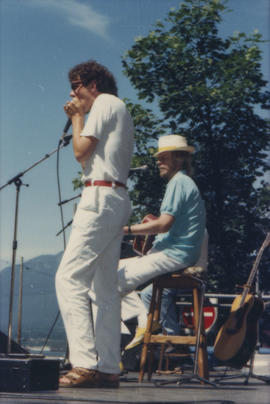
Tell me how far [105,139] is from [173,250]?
0.96 m

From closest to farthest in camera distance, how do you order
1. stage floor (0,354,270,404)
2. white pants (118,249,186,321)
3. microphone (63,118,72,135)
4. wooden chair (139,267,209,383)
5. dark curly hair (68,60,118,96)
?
stage floor (0,354,270,404), dark curly hair (68,60,118,96), white pants (118,249,186,321), wooden chair (139,267,209,383), microphone (63,118,72,135)

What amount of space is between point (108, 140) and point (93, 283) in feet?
2.69

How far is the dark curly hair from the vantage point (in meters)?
3.94

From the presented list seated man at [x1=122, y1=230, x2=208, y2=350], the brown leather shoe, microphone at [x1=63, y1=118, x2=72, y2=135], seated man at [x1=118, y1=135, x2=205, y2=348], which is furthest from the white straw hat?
the brown leather shoe

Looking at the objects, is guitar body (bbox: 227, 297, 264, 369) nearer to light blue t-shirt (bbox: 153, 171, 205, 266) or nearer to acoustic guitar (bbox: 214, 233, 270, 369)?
acoustic guitar (bbox: 214, 233, 270, 369)

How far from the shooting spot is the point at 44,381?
10.8 ft

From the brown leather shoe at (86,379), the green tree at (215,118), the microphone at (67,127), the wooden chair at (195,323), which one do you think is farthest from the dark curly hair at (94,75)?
the green tree at (215,118)

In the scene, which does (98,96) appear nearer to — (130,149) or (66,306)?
(130,149)

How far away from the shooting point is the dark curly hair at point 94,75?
3.94m

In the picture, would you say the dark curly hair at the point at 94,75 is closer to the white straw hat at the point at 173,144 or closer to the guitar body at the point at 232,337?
the white straw hat at the point at 173,144

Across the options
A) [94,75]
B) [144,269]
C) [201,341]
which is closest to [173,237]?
[144,269]

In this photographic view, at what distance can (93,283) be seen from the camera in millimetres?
3727

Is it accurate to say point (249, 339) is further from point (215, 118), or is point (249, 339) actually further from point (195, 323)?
point (215, 118)

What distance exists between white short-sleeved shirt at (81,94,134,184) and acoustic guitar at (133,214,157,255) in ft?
3.41
